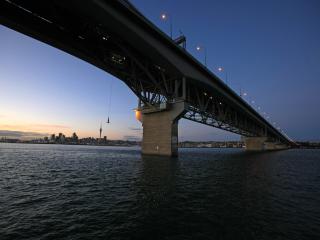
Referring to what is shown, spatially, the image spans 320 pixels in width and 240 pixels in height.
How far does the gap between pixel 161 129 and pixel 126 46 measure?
62.1 ft

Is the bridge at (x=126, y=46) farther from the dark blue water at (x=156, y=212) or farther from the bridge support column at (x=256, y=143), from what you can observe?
the bridge support column at (x=256, y=143)

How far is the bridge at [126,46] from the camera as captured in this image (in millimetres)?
28359

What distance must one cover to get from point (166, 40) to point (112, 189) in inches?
1141

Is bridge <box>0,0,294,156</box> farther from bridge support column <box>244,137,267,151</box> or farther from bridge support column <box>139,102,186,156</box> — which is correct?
bridge support column <box>244,137,267,151</box>

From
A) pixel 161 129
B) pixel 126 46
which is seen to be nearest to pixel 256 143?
pixel 161 129

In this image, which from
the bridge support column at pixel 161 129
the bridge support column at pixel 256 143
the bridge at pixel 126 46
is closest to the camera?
the bridge at pixel 126 46

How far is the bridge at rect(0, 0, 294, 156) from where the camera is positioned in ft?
93.0

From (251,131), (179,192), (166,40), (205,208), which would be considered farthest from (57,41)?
(251,131)

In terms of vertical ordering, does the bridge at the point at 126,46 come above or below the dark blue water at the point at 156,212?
above

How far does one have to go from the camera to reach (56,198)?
1240cm

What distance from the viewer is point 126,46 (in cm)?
3738

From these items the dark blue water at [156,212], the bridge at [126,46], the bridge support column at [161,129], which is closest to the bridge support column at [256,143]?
the bridge at [126,46]

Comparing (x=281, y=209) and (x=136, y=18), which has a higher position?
(x=136, y=18)

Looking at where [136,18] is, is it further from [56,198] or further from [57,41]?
[56,198]
